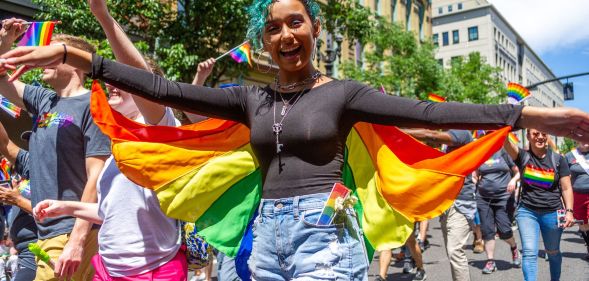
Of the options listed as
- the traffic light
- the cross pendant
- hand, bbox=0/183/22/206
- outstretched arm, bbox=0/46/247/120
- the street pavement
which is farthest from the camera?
the traffic light

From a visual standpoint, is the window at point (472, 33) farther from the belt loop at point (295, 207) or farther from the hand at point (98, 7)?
the belt loop at point (295, 207)

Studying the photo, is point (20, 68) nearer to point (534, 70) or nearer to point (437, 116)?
point (437, 116)

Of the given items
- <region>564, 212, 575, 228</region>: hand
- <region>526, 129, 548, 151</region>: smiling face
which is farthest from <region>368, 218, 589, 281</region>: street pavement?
<region>526, 129, 548, 151</region>: smiling face

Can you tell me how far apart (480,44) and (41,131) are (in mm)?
74794

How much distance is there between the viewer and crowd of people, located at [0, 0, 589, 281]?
86.4 inches

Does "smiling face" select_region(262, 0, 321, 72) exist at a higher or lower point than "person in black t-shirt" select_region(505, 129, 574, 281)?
higher

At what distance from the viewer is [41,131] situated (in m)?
3.34

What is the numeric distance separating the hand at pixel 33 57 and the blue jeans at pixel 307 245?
1.03 metres

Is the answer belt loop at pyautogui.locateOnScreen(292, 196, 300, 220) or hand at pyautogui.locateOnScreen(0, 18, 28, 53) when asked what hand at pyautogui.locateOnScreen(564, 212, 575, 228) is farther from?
hand at pyautogui.locateOnScreen(0, 18, 28, 53)

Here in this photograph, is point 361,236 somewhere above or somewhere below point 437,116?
below

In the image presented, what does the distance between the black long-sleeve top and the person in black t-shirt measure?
161 inches

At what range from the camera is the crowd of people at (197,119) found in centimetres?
219

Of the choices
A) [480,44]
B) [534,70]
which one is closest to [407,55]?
[480,44]

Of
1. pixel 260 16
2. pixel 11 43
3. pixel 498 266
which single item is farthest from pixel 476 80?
pixel 260 16
